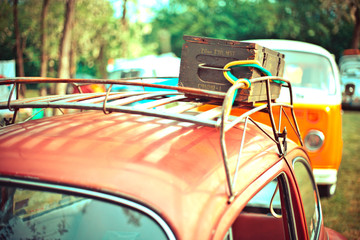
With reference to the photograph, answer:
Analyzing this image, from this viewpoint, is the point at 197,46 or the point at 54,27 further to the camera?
the point at 54,27

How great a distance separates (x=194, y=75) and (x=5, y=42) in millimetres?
13819

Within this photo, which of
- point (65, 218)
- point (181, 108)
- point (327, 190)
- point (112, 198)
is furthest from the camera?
point (327, 190)

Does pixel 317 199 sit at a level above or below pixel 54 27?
below

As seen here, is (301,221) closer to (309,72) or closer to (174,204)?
(174,204)

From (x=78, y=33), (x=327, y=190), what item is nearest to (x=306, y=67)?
(x=327, y=190)

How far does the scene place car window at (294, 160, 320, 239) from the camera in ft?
6.81

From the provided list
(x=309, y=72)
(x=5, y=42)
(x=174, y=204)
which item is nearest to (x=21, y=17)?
(x=5, y=42)

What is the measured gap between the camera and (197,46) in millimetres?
2322

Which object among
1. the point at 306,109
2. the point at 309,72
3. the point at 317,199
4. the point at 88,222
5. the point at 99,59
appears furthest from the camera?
the point at 99,59

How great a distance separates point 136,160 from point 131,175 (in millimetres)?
72

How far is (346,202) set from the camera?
17.7 feet

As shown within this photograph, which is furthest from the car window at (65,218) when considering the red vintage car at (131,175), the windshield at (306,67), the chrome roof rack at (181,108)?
the windshield at (306,67)

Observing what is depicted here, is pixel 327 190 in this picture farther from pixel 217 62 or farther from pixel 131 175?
pixel 131 175

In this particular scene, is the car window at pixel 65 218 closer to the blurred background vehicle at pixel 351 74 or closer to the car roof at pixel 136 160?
the car roof at pixel 136 160
